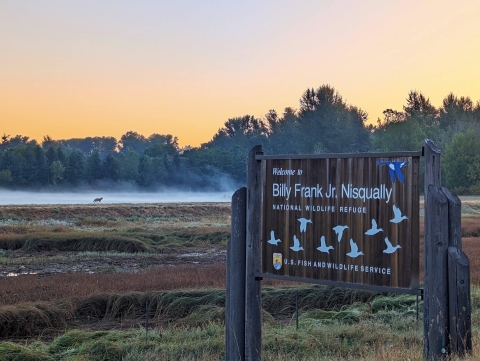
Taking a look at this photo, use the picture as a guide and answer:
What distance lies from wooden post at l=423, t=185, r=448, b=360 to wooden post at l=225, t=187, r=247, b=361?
2.13 m

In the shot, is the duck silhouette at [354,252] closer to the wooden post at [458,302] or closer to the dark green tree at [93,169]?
the wooden post at [458,302]

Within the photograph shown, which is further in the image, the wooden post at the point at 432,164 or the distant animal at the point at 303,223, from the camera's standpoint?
the distant animal at the point at 303,223

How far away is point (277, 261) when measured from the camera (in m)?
6.75

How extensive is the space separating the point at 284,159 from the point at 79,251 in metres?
23.9

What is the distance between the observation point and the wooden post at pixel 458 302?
5512 mm

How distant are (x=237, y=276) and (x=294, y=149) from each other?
105 m

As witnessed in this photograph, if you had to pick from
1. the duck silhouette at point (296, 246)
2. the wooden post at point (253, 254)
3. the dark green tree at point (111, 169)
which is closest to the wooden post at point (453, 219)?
the duck silhouette at point (296, 246)

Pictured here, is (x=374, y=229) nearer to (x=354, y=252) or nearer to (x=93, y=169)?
(x=354, y=252)

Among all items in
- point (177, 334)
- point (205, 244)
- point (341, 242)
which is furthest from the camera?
point (205, 244)

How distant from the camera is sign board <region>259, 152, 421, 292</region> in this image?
19.1 feet

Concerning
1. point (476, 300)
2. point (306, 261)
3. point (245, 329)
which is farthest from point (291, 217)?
point (476, 300)

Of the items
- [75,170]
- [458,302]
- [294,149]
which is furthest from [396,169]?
[75,170]

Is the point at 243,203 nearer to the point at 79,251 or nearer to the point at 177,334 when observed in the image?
the point at 177,334

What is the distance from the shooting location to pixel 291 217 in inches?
262
